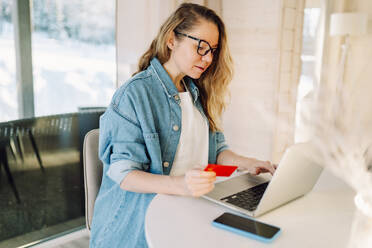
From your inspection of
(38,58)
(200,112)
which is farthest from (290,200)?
(38,58)

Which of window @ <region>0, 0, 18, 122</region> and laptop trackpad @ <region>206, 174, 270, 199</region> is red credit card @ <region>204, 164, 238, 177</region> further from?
window @ <region>0, 0, 18, 122</region>

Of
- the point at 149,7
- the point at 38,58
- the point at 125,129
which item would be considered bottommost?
the point at 125,129

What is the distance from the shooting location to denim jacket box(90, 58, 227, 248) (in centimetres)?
113

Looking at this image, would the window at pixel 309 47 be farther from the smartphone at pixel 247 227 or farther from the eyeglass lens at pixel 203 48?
the smartphone at pixel 247 227

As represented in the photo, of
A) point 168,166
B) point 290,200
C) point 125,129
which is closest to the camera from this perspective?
point 290,200

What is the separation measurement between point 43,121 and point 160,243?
1.49 m

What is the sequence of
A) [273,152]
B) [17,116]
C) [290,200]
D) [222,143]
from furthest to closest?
[273,152]
[17,116]
[222,143]
[290,200]

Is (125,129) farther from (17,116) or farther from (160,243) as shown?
(17,116)

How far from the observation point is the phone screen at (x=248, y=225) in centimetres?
79

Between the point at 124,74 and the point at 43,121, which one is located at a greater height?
the point at 124,74

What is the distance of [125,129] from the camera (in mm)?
1143

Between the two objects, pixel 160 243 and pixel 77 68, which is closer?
pixel 160 243

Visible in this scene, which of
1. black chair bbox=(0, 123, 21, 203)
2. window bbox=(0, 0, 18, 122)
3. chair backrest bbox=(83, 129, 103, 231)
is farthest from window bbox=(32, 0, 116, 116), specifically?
chair backrest bbox=(83, 129, 103, 231)

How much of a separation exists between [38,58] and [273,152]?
1.99 metres
